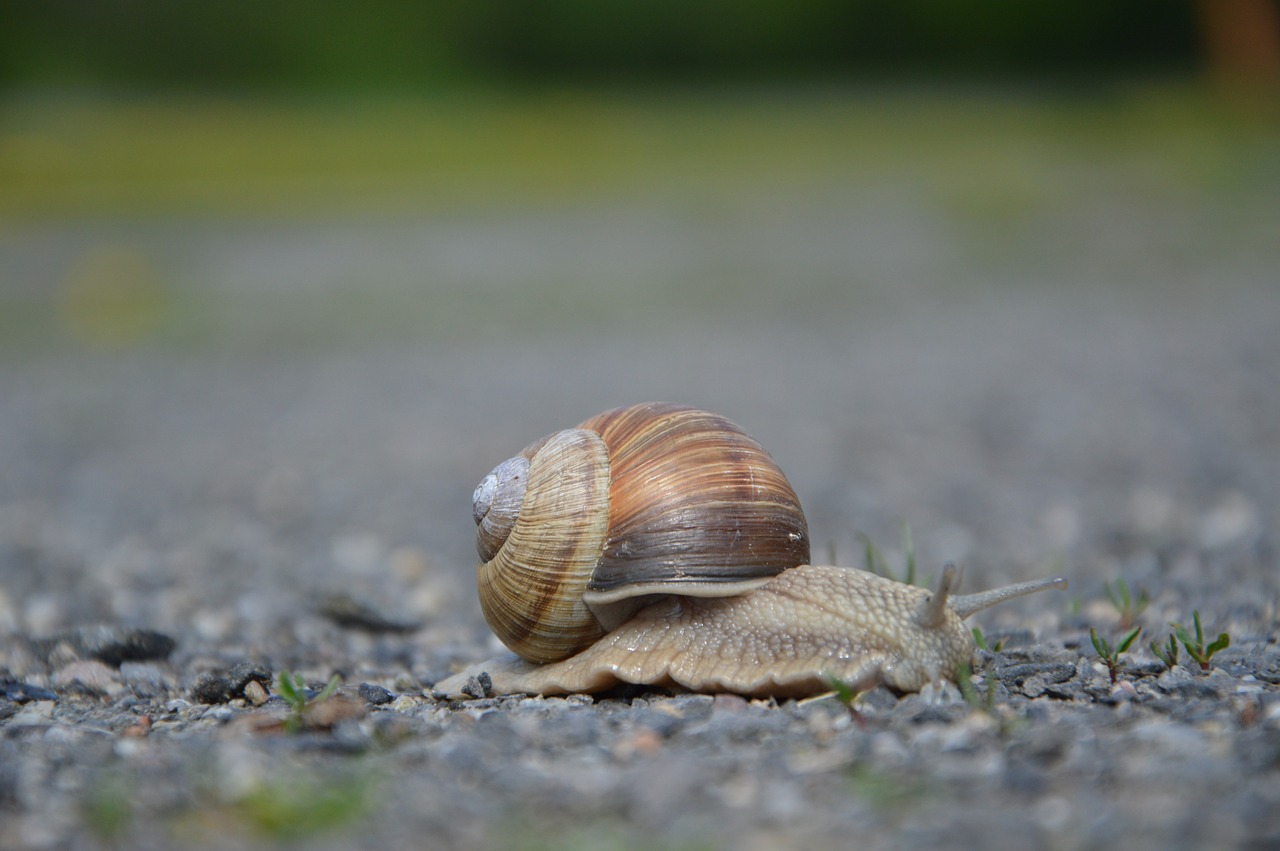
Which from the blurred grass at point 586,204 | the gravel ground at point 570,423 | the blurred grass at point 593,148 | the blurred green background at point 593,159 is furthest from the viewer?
the blurred grass at point 593,148

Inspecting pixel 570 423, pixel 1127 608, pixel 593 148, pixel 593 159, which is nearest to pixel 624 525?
pixel 1127 608

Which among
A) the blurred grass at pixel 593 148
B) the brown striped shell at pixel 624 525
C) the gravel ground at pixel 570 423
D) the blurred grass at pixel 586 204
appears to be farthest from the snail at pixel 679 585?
the blurred grass at pixel 593 148

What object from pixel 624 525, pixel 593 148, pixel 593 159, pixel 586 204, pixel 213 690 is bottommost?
pixel 213 690

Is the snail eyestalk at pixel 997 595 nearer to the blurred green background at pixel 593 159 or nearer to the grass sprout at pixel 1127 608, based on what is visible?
the grass sprout at pixel 1127 608

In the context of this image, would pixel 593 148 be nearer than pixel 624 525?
No

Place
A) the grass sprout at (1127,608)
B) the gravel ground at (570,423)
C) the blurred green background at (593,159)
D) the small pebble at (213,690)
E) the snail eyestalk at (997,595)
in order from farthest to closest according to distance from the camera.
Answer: the blurred green background at (593,159) < the grass sprout at (1127,608) < the small pebble at (213,690) < the snail eyestalk at (997,595) < the gravel ground at (570,423)

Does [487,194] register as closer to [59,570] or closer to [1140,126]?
[1140,126]

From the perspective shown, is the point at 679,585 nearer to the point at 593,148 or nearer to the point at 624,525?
the point at 624,525

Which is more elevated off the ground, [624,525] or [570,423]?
[624,525]
